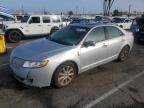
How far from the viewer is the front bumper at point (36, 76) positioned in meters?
4.91

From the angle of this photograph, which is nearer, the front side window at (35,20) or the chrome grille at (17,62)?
the chrome grille at (17,62)

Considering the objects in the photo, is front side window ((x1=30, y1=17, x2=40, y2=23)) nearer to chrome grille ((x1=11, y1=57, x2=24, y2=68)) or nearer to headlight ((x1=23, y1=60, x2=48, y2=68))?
chrome grille ((x1=11, y1=57, x2=24, y2=68))

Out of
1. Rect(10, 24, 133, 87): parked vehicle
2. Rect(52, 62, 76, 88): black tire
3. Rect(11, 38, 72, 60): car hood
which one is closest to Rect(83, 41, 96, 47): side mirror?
Rect(10, 24, 133, 87): parked vehicle

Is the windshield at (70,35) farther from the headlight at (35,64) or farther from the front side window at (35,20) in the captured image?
the front side window at (35,20)

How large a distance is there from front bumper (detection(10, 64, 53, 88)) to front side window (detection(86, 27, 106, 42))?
5.51 ft

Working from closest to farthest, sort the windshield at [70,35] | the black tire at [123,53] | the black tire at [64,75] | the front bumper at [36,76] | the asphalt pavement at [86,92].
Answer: the asphalt pavement at [86,92] < the front bumper at [36,76] < the black tire at [64,75] < the windshield at [70,35] < the black tire at [123,53]

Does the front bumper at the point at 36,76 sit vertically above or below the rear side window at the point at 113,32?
below

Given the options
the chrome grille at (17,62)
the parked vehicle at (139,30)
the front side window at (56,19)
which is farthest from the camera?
the front side window at (56,19)

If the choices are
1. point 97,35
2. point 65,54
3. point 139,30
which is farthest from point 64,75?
point 139,30

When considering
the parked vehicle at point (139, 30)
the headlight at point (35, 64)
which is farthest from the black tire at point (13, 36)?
the headlight at point (35, 64)

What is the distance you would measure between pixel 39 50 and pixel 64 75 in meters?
0.88

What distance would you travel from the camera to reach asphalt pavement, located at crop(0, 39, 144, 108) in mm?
4605

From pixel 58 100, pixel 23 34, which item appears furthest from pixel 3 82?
pixel 23 34

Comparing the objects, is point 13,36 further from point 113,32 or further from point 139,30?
point 113,32
